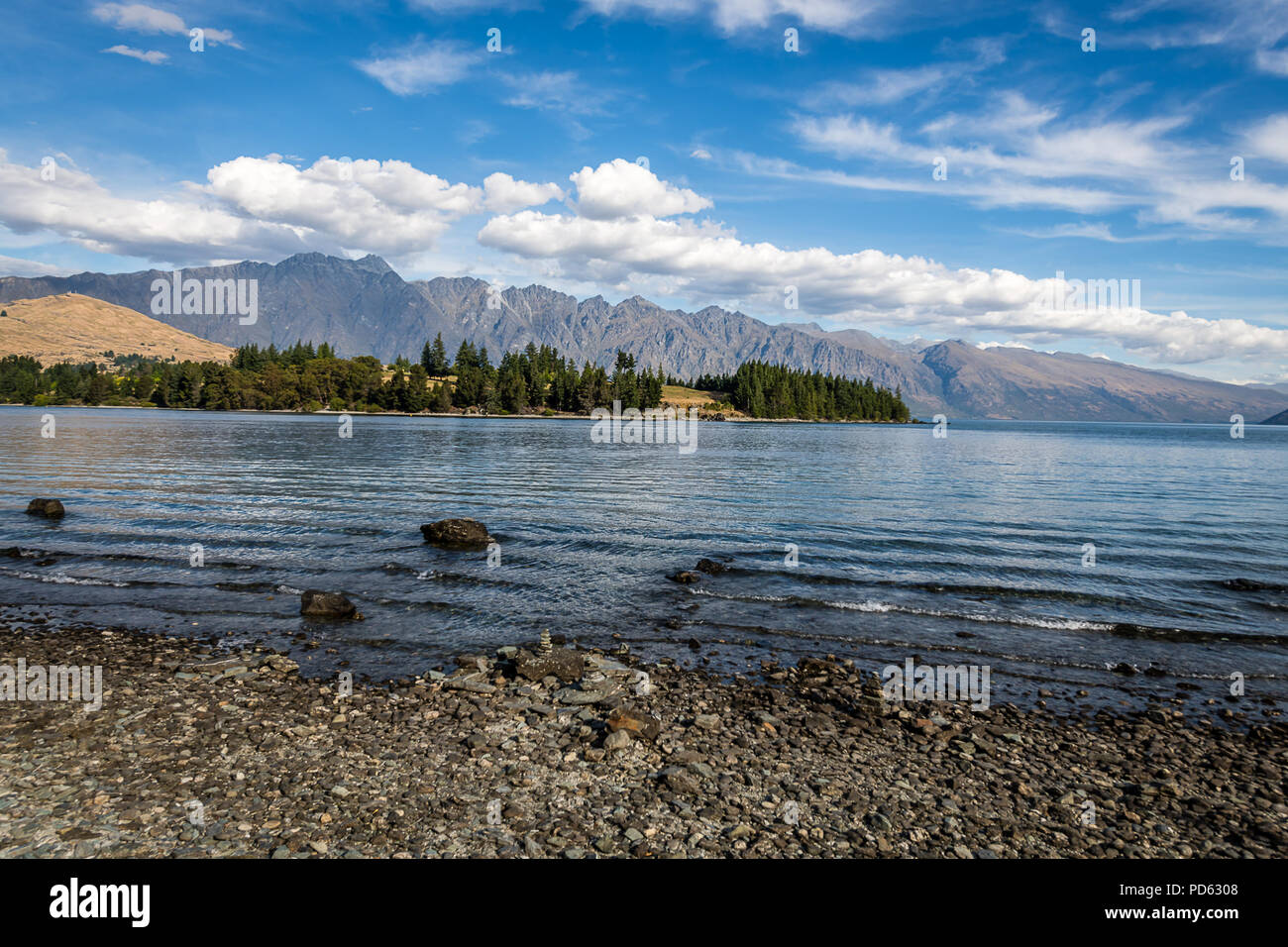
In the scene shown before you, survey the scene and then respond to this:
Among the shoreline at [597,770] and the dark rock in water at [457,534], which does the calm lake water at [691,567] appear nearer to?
the dark rock in water at [457,534]

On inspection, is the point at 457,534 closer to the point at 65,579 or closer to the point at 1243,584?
the point at 65,579

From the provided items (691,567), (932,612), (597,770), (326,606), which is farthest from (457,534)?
(597,770)

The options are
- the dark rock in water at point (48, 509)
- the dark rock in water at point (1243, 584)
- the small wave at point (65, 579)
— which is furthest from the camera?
the dark rock in water at point (48, 509)

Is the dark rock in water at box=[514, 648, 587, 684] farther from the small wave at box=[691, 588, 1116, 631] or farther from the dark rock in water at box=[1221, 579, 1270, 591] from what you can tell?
the dark rock in water at box=[1221, 579, 1270, 591]

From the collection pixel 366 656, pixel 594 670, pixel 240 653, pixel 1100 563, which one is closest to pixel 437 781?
pixel 594 670

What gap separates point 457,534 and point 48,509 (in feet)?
81.1

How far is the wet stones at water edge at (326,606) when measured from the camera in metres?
20.9

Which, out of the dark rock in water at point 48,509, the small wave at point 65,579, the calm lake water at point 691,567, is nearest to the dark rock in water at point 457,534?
the calm lake water at point 691,567

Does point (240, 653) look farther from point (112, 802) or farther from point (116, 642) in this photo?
point (112, 802)

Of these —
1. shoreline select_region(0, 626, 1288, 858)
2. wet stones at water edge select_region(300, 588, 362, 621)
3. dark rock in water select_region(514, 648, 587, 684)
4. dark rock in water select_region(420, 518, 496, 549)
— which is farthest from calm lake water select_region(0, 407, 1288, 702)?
dark rock in water select_region(514, 648, 587, 684)

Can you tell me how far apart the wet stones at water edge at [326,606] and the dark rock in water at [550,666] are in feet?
24.7

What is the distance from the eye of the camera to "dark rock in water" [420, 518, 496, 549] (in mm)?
31750

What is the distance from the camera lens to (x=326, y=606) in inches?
826
